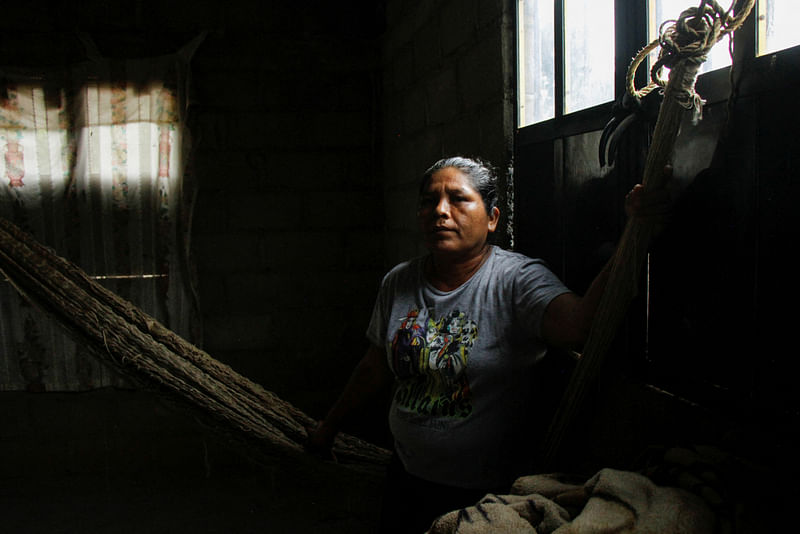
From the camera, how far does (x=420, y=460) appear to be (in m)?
1.06

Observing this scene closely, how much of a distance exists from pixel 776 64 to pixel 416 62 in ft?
5.12

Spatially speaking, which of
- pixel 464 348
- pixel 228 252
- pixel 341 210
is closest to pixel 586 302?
pixel 464 348

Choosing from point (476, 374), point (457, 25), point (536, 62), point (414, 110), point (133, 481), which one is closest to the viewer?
point (476, 374)

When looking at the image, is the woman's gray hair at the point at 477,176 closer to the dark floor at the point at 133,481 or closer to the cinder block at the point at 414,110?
the cinder block at the point at 414,110

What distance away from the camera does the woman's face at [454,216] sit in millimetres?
1066

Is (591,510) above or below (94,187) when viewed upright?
below

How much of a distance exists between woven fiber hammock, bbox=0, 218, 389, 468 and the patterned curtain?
117 cm

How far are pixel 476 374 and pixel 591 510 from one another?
1.18ft

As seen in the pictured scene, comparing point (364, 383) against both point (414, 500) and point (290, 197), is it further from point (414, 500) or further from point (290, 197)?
point (290, 197)

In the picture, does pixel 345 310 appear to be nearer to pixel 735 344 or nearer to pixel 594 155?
pixel 594 155

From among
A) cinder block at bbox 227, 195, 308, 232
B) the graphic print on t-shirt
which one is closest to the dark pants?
the graphic print on t-shirt

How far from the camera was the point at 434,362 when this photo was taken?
3.33 feet

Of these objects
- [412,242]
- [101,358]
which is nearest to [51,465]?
[101,358]

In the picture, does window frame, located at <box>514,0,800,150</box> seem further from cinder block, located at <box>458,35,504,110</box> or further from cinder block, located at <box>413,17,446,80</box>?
cinder block, located at <box>413,17,446,80</box>
